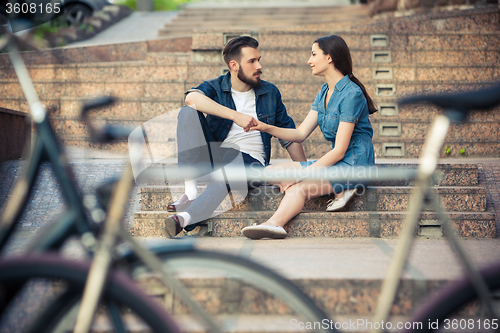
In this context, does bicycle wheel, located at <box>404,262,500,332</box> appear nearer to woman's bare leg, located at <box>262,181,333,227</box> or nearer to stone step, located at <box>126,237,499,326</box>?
stone step, located at <box>126,237,499,326</box>

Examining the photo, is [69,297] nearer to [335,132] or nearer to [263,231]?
[263,231]

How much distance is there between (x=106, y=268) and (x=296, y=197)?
75.1 inches

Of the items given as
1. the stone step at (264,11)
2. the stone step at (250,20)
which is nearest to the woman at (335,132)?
the stone step at (250,20)

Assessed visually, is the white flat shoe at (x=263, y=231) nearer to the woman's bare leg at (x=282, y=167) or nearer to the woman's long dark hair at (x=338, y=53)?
the woman's bare leg at (x=282, y=167)

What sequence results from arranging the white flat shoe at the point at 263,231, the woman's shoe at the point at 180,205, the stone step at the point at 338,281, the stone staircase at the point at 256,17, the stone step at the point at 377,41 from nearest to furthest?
the stone step at the point at 338,281
the white flat shoe at the point at 263,231
the woman's shoe at the point at 180,205
the stone step at the point at 377,41
the stone staircase at the point at 256,17

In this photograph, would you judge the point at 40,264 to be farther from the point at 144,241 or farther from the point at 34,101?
the point at 144,241

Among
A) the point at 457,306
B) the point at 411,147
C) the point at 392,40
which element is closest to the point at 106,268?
the point at 457,306

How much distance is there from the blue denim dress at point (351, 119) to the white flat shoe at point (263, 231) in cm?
55

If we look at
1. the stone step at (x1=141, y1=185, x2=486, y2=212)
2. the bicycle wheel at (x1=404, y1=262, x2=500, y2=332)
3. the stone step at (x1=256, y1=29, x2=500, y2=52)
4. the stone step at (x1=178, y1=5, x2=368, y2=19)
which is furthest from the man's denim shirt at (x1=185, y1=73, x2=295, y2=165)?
the stone step at (x1=178, y1=5, x2=368, y2=19)

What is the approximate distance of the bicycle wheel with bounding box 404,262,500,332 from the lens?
→ 3.41ft

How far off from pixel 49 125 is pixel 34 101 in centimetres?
9

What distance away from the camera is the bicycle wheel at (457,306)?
1.04 metres

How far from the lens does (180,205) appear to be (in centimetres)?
283

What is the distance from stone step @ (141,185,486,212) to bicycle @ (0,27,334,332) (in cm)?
186
